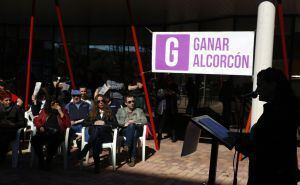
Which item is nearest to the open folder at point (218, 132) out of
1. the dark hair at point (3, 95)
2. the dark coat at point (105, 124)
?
the dark coat at point (105, 124)

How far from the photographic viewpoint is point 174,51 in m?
7.47

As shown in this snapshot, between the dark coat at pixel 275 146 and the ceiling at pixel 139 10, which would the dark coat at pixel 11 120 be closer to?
the ceiling at pixel 139 10

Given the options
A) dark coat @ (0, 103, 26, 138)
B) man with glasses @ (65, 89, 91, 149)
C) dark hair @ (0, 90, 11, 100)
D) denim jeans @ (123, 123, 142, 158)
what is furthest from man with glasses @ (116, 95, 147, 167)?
dark hair @ (0, 90, 11, 100)

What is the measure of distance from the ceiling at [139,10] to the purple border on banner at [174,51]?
1994mm

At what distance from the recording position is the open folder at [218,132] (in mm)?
3292

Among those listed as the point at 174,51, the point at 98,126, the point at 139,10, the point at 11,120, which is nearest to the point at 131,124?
the point at 98,126

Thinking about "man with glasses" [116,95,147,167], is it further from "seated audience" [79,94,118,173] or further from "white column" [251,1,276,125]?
"white column" [251,1,276,125]

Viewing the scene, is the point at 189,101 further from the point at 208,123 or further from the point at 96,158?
the point at 208,123

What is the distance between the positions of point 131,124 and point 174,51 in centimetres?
162

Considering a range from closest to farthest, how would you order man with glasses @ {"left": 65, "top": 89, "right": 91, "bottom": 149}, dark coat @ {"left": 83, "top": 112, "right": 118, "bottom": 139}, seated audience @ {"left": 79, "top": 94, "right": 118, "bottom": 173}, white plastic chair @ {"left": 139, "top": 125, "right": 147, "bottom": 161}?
seated audience @ {"left": 79, "top": 94, "right": 118, "bottom": 173}
dark coat @ {"left": 83, "top": 112, "right": 118, "bottom": 139}
white plastic chair @ {"left": 139, "top": 125, "right": 147, "bottom": 161}
man with glasses @ {"left": 65, "top": 89, "right": 91, "bottom": 149}

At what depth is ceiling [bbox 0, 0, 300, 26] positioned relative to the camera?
957 cm

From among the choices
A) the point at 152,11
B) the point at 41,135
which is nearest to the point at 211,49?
the point at 41,135

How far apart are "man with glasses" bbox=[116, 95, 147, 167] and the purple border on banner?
93 centimetres

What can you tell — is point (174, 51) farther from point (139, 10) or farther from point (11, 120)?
point (139, 10)
